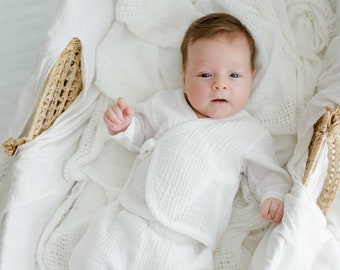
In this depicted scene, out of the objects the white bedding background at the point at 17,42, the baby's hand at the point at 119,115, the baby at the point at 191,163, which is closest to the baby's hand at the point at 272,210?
the baby at the point at 191,163

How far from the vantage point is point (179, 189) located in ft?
4.54

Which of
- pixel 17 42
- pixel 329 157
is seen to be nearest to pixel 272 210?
pixel 329 157

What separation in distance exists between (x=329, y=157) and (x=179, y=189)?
36 cm

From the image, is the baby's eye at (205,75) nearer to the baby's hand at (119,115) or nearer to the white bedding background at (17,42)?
the baby's hand at (119,115)

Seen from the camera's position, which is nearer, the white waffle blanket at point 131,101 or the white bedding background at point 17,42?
the white waffle blanket at point 131,101

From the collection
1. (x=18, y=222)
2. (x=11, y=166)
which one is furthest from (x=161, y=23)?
(x=18, y=222)

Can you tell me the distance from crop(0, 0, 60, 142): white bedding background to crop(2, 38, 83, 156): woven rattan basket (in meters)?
0.37

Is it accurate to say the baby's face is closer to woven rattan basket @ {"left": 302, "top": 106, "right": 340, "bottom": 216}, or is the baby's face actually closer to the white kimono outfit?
the white kimono outfit

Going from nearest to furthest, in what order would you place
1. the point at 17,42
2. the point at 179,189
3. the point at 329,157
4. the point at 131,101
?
the point at 329,157 < the point at 179,189 < the point at 131,101 < the point at 17,42

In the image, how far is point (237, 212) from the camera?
147cm

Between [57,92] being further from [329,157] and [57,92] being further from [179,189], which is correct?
[329,157]

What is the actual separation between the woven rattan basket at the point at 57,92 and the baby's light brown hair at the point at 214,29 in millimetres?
297

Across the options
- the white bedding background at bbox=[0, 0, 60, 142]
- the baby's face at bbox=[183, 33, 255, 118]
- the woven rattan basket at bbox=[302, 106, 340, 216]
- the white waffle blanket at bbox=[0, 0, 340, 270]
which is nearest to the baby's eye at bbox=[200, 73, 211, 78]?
the baby's face at bbox=[183, 33, 255, 118]

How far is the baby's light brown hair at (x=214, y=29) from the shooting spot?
1503 millimetres
